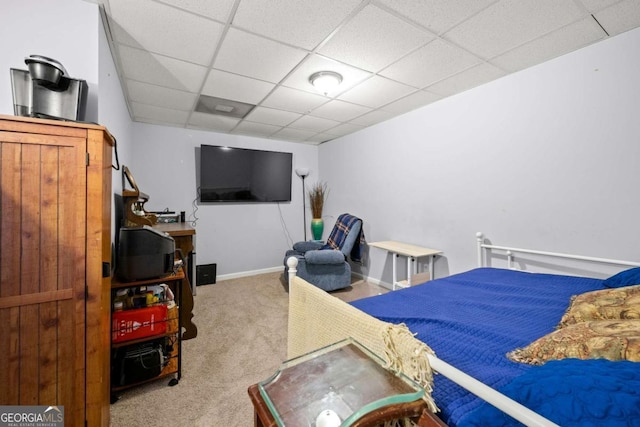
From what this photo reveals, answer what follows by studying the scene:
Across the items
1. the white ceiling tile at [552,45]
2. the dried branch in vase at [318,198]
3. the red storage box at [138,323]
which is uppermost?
the white ceiling tile at [552,45]

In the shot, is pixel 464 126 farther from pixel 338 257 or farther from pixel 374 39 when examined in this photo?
pixel 338 257

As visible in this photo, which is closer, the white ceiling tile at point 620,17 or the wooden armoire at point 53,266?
the wooden armoire at point 53,266

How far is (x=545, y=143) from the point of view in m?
2.09

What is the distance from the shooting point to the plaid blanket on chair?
12.2ft

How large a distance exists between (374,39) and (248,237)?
11.4 feet

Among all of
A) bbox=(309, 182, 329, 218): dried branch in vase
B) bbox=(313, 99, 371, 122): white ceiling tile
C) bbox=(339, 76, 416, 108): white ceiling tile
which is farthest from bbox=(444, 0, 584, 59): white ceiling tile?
bbox=(309, 182, 329, 218): dried branch in vase

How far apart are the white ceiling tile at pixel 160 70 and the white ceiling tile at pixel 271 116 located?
2.66ft

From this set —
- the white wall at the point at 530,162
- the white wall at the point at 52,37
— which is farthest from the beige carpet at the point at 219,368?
the white wall at the point at 530,162

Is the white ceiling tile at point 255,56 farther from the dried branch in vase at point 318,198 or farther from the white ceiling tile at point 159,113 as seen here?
the dried branch in vase at point 318,198

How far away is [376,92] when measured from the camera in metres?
2.64

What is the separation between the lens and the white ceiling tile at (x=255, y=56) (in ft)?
5.95

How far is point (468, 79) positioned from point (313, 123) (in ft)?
6.44

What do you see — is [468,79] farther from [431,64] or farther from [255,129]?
[255,129]

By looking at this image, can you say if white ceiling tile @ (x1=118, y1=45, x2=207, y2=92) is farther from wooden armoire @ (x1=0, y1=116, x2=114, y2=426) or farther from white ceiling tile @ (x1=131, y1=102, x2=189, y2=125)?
wooden armoire @ (x1=0, y1=116, x2=114, y2=426)
